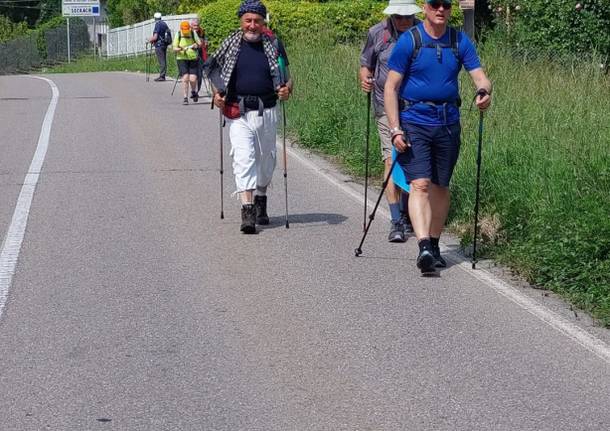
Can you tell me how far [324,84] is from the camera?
19062 mm

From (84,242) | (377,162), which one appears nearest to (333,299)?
(84,242)

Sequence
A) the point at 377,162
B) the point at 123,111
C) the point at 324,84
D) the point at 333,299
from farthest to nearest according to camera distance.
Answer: the point at 123,111
the point at 324,84
the point at 377,162
the point at 333,299

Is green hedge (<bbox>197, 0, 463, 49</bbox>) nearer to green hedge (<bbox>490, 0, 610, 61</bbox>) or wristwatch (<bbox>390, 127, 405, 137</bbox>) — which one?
green hedge (<bbox>490, 0, 610, 61</bbox>)

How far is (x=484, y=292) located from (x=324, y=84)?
11.0 metres

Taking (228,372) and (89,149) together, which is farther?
(89,149)

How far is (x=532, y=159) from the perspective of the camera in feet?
36.5

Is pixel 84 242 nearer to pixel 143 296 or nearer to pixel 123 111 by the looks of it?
pixel 143 296

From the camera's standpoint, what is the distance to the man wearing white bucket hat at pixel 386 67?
394 inches

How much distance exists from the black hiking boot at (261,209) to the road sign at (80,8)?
2596 inches

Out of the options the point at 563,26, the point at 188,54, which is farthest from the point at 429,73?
the point at 188,54

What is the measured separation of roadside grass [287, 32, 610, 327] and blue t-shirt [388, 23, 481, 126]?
3.94 feet

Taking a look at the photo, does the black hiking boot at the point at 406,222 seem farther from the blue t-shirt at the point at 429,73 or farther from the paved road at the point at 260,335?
the blue t-shirt at the point at 429,73

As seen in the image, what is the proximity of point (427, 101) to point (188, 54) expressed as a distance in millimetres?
15973

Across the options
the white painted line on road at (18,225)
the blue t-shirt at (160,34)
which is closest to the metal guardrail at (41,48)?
the blue t-shirt at (160,34)
